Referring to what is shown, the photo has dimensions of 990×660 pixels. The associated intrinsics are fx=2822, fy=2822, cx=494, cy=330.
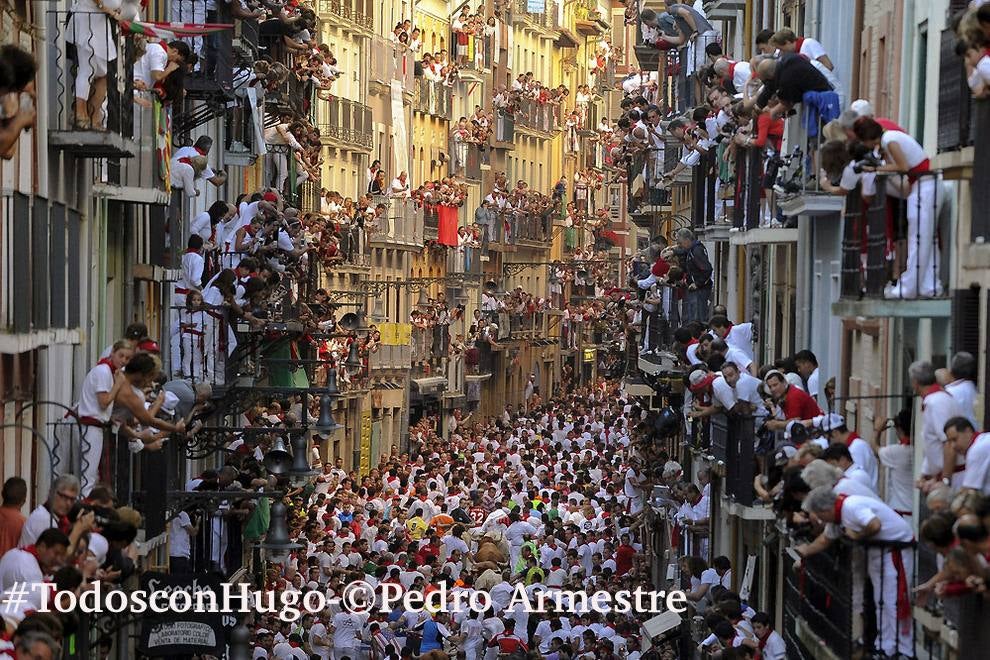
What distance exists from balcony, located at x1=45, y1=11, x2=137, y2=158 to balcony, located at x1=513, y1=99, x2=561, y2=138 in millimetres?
80165

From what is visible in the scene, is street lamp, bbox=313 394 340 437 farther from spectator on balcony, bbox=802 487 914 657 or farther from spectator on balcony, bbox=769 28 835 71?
spectator on balcony, bbox=802 487 914 657

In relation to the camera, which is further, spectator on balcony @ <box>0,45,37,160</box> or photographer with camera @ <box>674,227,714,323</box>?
photographer with camera @ <box>674,227,714,323</box>

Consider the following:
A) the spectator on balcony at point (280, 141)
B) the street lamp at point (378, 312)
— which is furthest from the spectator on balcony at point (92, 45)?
the street lamp at point (378, 312)

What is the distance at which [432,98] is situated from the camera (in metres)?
86.5

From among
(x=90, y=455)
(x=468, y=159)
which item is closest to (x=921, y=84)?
(x=90, y=455)

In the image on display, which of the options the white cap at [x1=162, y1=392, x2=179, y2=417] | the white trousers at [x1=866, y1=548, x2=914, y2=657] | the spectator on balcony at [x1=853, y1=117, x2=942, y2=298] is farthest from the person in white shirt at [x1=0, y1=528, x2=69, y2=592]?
the white cap at [x1=162, y1=392, x2=179, y2=417]

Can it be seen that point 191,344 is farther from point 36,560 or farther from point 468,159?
point 468,159

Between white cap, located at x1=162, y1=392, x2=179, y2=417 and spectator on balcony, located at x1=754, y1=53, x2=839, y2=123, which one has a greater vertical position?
spectator on balcony, located at x1=754, y1=53, x2=839, y2=123

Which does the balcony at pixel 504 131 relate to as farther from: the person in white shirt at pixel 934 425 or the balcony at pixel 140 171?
the person in white shirt at pixel 934 425

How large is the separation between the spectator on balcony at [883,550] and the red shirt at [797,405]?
5.39 meters

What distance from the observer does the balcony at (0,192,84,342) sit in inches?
895

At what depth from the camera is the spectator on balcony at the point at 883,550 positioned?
64.7 feet

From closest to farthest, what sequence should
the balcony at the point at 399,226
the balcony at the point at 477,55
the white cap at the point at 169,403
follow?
the white cap at the point at 169,403, the balcony at the point at 399,226, the balcony at the point at 477,55

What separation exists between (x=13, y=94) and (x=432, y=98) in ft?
226
